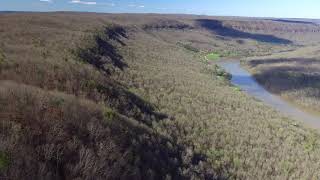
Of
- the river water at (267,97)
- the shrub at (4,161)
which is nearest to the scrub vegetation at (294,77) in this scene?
the river water at (267,97)

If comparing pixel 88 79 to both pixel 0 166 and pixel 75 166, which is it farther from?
pixel 0 166

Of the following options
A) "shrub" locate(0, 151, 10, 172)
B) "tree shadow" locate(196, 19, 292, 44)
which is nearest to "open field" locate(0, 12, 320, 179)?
"shrub" locate(0, 151, 10, 172)

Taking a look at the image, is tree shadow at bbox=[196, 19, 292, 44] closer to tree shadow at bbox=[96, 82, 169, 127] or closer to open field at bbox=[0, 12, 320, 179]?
open field at bbox=[0, 12, 320, 179]

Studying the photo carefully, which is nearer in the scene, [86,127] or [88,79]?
[86,127]

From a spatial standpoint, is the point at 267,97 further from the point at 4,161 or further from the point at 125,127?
the point at 4,161

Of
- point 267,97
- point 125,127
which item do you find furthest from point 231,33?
point 125,127

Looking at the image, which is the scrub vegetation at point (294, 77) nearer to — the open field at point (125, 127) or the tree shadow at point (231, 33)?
the open field at point (125, 127)

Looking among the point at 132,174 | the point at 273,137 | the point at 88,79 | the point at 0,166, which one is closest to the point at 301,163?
the point at 273,137
